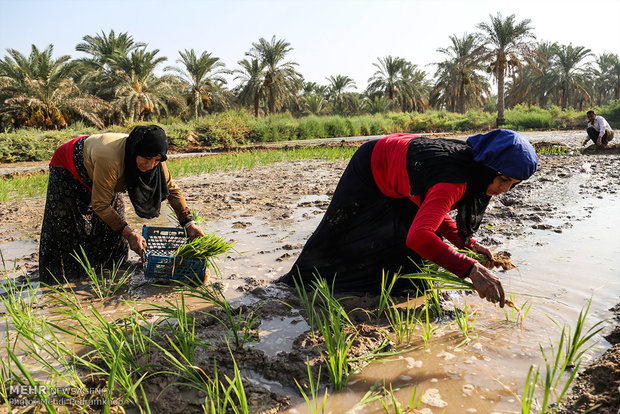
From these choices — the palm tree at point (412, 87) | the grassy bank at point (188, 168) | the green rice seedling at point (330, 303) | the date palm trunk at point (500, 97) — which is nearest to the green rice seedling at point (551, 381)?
the green rice seedling at point (330, 303)

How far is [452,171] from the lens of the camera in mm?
2018

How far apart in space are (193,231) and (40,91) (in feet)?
69.2

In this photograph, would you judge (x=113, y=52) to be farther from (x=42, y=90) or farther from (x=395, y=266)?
(x=395, y=266)

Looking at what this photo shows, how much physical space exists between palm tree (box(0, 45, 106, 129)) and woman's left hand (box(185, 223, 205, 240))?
20062 millimetres

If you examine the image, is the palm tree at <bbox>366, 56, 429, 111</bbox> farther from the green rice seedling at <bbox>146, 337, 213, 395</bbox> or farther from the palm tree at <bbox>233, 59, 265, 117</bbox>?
the green rice seedling at <bbox>146, 337, 213, 395</bbox>

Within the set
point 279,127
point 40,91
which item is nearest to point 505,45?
point 279,127

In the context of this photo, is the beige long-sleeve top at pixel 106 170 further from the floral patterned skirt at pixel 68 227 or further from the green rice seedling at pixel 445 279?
the green rice seedling at pixel 445 279

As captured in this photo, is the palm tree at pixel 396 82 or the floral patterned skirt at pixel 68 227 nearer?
the floral patterned skirt at pixel 68 227

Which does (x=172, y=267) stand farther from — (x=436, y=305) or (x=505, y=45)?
(x=505, y=45)

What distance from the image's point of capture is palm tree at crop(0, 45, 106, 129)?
64.7 ft

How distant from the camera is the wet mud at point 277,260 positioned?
183cm

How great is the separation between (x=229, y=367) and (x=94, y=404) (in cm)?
56

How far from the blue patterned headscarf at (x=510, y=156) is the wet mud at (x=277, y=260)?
890 millimetres

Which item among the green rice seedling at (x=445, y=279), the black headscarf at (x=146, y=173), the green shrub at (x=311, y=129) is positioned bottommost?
the green rice seedling at (x=445, y=279)
